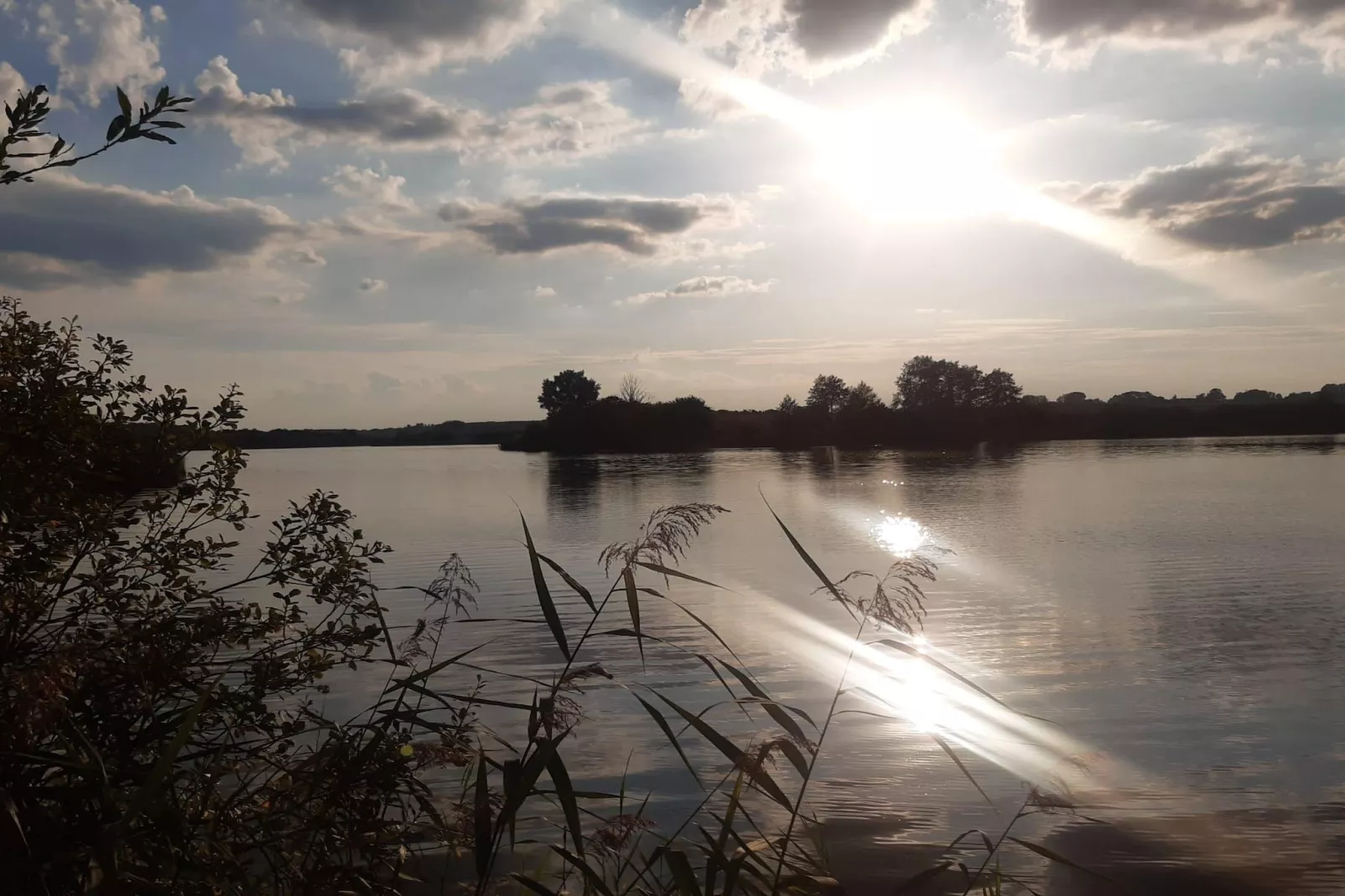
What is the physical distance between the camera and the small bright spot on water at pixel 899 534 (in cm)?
2048

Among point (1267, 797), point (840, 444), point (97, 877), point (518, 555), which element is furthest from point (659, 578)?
point (840, 444)

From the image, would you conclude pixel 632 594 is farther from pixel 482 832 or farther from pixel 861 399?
pixel 861 399

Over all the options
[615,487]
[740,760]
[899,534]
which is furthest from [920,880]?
[615,487]

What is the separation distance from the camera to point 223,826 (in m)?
3.60

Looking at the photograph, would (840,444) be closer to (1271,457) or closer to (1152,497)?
(1271,457)

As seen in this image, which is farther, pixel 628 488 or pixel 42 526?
pixel 628 488

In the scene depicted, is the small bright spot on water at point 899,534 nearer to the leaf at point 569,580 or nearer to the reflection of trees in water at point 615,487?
the reflection of trees in water at point 615,487

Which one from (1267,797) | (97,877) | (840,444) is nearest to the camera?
(97,877)

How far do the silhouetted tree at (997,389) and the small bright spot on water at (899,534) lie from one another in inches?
3007

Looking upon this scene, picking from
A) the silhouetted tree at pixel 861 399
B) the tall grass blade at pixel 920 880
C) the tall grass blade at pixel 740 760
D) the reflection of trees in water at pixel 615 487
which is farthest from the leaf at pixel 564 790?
the silhouetted tree at pixel 861 399

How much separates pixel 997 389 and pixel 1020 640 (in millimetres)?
92649

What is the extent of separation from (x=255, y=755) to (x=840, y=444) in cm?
9131

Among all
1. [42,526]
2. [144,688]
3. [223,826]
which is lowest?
[223,826]

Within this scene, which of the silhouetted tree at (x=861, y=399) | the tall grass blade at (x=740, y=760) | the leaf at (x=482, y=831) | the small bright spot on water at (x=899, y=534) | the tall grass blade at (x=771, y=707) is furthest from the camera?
the silhouetted tree at (x=861, y=399)
